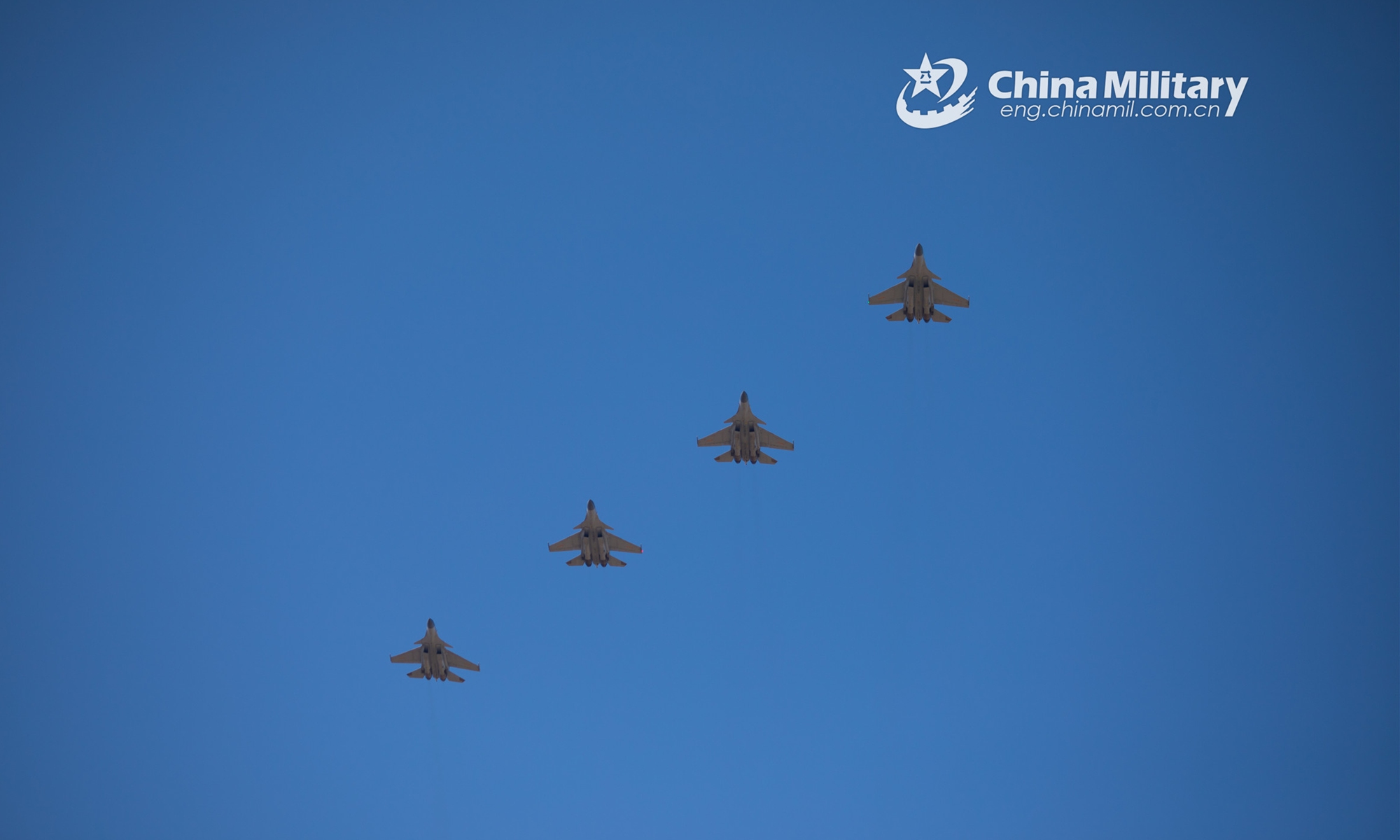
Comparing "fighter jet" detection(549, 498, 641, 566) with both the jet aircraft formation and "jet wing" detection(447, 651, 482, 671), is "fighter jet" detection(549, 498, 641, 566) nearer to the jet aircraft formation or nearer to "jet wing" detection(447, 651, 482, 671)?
the jet aircraft formation

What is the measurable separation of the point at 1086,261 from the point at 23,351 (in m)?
22.2

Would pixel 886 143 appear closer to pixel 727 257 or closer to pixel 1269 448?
pixel 727 257

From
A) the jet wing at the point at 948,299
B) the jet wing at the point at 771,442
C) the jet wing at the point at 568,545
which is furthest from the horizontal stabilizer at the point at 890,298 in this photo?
the jet wing at the point at 568,545

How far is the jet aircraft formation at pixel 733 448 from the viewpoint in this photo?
1570cm

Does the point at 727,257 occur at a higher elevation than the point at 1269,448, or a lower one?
higher

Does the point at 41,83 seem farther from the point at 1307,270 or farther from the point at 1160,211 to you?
the point at 1307,270

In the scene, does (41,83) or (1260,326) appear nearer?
(1260,326)

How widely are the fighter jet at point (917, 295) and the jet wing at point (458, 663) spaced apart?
1051cm

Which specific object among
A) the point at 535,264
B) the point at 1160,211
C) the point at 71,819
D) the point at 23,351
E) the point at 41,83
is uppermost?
the point at 41,83

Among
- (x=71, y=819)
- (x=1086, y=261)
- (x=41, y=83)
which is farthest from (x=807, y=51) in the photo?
(x=71, y=819)

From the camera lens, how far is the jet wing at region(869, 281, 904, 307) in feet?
52.5

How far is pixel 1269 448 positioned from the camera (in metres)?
17.0

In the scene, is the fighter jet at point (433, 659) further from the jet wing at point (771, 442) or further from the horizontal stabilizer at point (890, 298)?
the horizontal stabilizer at point (890, 298)

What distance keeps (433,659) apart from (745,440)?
754 cm
